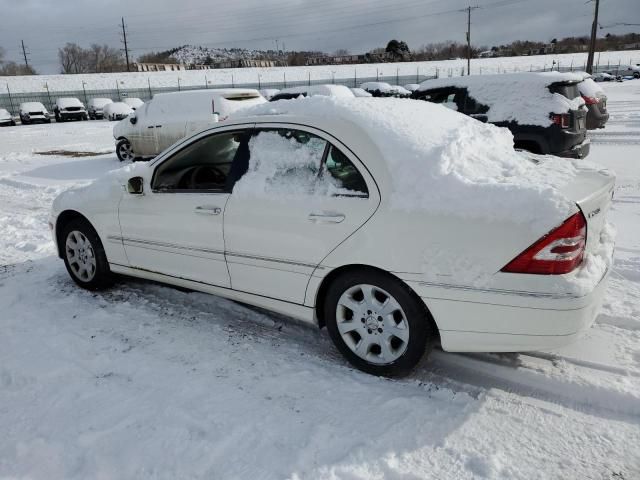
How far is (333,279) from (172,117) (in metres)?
10.6

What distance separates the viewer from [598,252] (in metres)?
2.98

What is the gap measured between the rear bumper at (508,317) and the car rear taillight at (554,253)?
0.13 metres

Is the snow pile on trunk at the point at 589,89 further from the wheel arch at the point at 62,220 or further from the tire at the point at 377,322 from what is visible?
the wheel arch at the point at 62,220

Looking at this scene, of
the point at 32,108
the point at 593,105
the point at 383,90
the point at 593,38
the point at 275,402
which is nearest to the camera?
the point at 275,402

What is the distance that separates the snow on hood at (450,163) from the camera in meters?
2.65

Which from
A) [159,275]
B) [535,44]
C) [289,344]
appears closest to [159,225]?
[159,275]

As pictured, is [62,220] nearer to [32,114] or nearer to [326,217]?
[326,217]

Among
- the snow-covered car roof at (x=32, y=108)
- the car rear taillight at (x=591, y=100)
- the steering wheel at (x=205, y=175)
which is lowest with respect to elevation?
the steering wheel at (x=205, y=175)

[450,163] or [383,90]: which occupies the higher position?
[383,90]

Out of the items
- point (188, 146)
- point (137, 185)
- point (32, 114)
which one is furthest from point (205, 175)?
point (32, 114)

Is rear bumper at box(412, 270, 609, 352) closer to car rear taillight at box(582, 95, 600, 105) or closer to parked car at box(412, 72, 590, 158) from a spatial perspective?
parked car at box(412, 72, 590, 158)

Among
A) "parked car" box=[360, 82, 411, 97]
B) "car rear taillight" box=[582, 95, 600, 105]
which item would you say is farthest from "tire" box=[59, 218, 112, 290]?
"parked car" box=[360, 82, 411, 97]

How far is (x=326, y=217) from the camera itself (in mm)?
3084

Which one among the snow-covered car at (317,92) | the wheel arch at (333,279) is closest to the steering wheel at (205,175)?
the wheel arch at (333,279)
